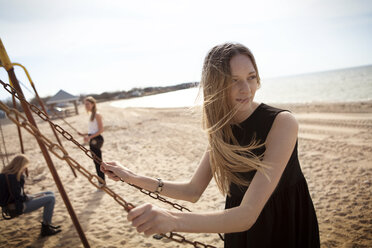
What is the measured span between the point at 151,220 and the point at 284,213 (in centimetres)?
95

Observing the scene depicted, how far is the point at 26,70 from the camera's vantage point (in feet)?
13.1

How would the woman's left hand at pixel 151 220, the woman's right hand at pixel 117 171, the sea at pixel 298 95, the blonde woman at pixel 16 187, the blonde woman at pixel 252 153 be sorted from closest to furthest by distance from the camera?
the woman's left hand at pixel 151 220 < the blonde woman at pixel 252 153 < the woman's right hand at pixel 117 171 < the sea at pixel 298 95 < the blonde woman at pixel 16 187

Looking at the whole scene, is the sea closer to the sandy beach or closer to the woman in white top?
the sandy beach

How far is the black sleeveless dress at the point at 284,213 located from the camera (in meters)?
1.40

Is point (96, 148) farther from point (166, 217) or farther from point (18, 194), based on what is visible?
point (166, 217)

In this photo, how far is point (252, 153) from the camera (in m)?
1.33

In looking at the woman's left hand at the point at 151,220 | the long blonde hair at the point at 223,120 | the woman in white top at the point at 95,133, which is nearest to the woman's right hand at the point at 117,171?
the long blonde hair at the point at 223,120

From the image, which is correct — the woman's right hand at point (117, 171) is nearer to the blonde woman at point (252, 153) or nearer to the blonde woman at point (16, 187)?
the blonde woman at point (252, 153)

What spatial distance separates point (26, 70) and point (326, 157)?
788 centimetres

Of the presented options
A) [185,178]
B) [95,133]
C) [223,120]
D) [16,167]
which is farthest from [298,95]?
[223,120]

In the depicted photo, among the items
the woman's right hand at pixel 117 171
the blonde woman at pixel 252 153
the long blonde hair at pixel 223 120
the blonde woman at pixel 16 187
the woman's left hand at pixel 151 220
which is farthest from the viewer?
the blonde woman at pixel 16 187

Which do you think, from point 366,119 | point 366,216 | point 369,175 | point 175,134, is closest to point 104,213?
point 366,216

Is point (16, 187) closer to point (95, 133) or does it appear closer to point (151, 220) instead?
point (95, 133)

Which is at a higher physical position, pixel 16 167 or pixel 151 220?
pixel 151 220
